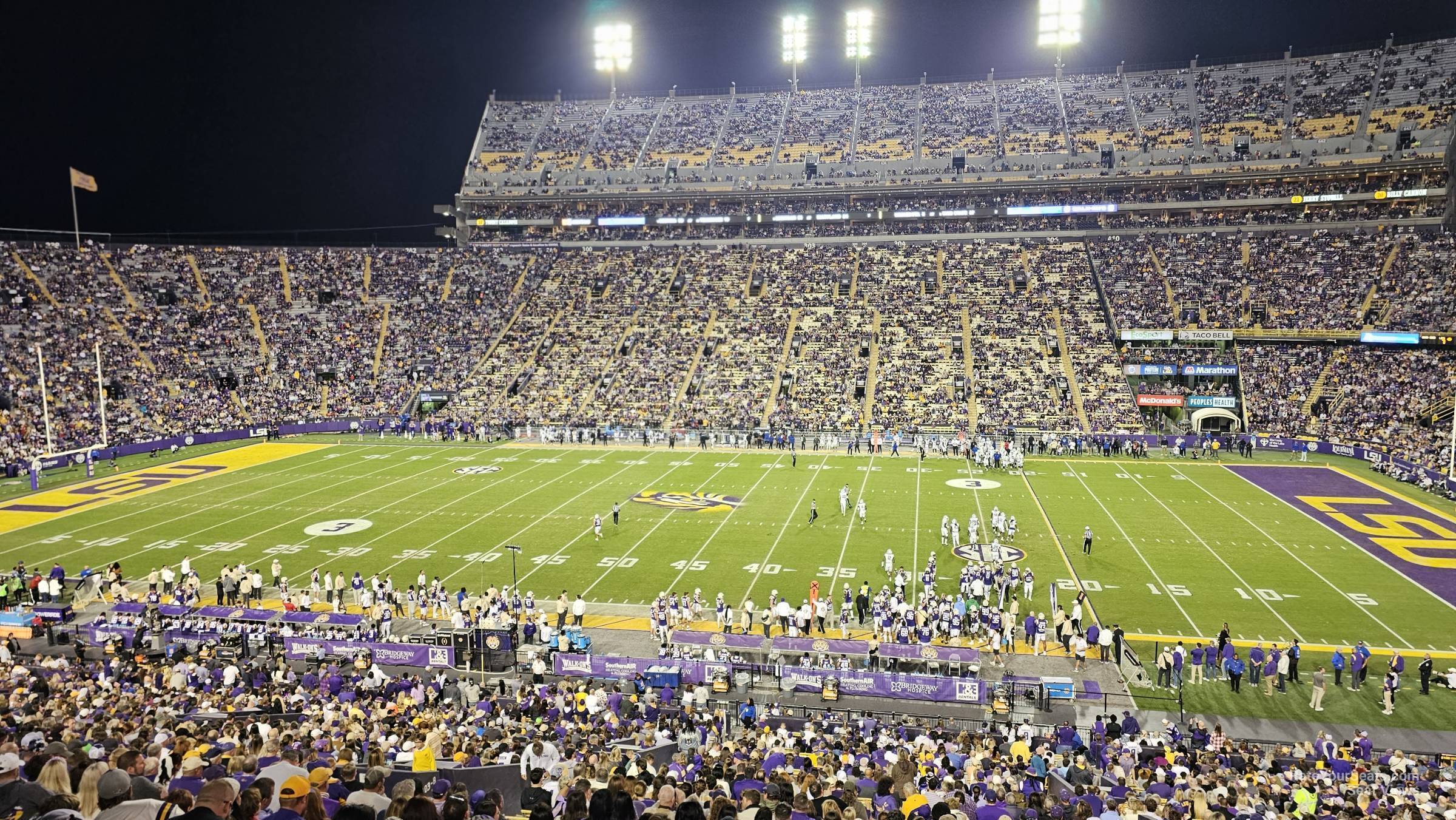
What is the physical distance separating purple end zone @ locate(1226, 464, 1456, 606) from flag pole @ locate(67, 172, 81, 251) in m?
63.4

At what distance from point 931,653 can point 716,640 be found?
4299mm

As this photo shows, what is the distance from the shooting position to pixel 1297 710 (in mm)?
15594

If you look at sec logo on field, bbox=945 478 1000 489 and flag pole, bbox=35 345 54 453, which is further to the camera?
flag pole, bbox=35 345 54 453

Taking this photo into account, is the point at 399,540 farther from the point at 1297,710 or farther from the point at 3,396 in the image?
the point at 3,396

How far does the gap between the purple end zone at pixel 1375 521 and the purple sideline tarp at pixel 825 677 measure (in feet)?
46.6

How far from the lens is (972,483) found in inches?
1395

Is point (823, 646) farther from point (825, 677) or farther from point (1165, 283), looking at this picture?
point (1165, 283)

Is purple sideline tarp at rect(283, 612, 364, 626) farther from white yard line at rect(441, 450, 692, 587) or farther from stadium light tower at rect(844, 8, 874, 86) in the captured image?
stadium light tower at rect(844, 8, 874, 86)

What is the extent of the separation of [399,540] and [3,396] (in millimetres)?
31459

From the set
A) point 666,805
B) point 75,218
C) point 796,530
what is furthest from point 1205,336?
point 75,218

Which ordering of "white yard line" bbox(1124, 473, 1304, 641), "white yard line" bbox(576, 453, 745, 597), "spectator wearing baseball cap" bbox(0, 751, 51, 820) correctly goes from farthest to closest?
1. "white yard line" bbox(576, 453, 745, 597)
2. "white yard line" bbox(1124, 473, 1304, 641)
3. "spectator wearing baseball cap" bbox(0, 751, 51, 820)

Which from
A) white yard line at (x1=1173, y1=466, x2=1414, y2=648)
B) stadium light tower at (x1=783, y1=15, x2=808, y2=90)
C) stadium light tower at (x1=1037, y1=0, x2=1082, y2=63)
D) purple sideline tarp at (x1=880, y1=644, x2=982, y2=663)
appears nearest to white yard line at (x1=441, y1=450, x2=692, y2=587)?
purple sideline tarp at (x1=880, y1=644, x2=982, y2=663)

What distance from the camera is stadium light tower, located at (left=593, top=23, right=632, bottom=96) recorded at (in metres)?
77.9

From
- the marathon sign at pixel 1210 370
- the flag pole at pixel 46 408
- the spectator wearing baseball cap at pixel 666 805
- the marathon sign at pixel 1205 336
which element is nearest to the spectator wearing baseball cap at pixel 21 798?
the spectator wearing baseball cap at pixel 666 805
